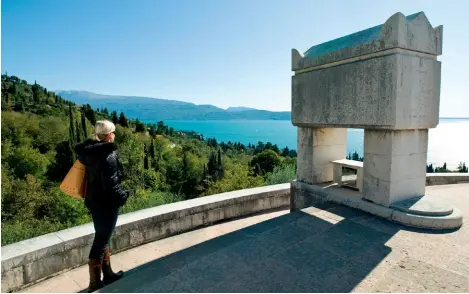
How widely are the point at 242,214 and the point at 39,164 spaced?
4345cm

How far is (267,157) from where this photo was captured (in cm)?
4697

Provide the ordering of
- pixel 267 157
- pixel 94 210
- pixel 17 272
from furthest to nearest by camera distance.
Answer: pixel 267 157 < pixel 17 272 < pixel 94 210

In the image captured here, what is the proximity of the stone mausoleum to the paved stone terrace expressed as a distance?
443 millimetres

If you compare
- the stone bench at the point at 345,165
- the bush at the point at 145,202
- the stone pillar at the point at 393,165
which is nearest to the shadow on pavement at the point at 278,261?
the stone pillar at the point at 393,165

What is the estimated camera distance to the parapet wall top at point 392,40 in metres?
3.87

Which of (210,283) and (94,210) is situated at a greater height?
(94,210)

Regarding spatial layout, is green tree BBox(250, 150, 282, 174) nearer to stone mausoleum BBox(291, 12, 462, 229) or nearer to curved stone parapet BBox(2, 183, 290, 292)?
curved stone parapet BBox(2, 183, 290, 292)

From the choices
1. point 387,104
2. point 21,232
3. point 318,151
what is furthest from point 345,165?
point 21,232

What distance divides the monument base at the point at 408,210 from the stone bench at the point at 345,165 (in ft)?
0.74

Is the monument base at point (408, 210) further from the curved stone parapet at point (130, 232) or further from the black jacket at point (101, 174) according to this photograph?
the black jacket at point (101, 174)

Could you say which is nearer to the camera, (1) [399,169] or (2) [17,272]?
(2) [17,272]

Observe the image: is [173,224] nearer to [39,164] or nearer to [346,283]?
[346,283]

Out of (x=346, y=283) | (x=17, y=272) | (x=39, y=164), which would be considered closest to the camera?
(x=346, y=283)

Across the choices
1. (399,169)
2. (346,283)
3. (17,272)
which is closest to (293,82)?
(399,169)
